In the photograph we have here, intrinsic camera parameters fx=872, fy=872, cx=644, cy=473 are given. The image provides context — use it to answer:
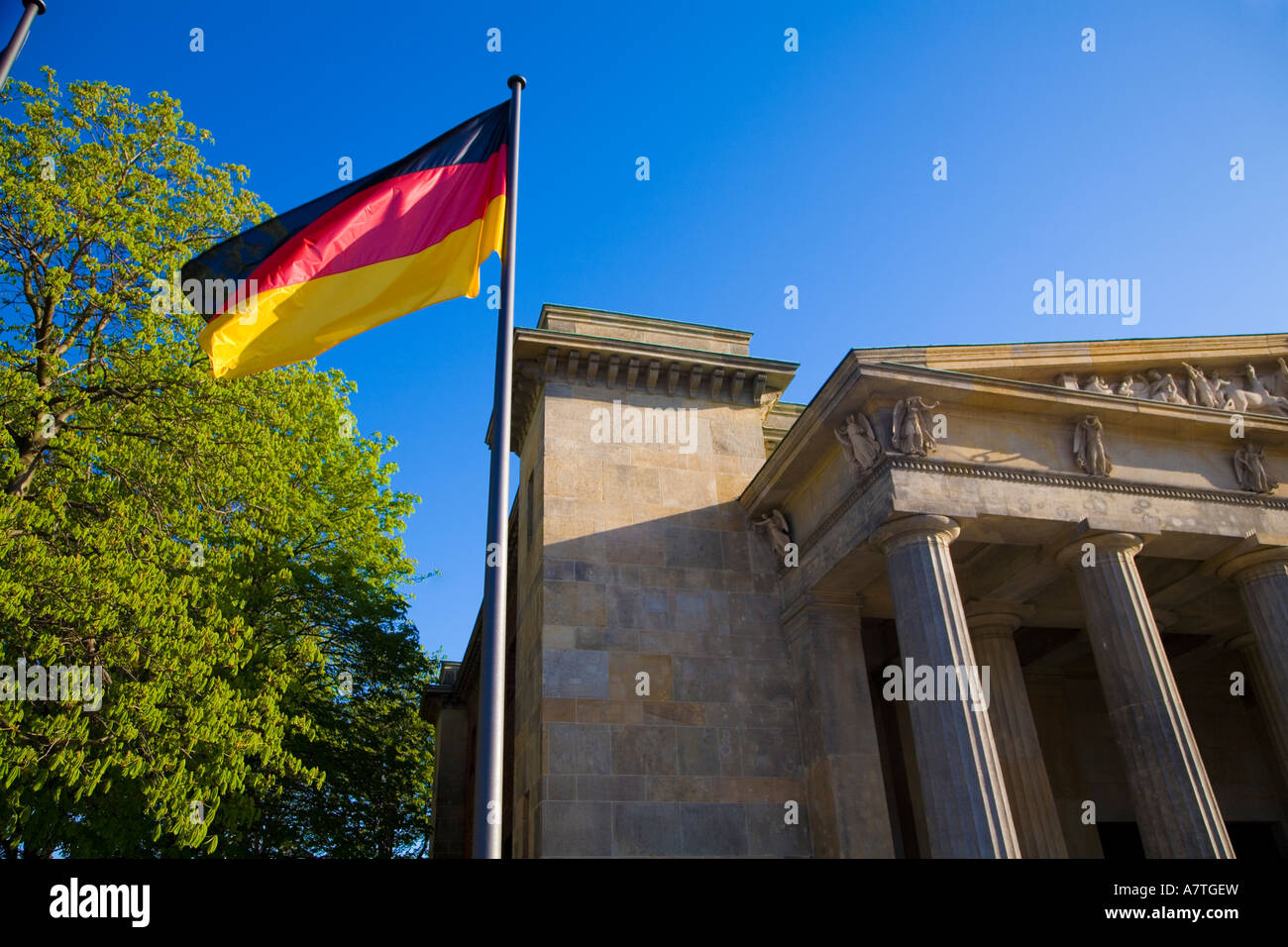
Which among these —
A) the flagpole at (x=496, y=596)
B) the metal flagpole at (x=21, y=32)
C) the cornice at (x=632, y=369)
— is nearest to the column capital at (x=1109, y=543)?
the cornice at (x=632, y=369)

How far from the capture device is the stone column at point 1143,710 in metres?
15.7

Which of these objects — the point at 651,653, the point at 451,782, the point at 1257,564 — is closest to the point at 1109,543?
the point at 1257,564

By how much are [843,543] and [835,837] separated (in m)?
6.03

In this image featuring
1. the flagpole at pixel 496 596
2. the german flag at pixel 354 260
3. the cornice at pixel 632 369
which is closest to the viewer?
the flagpole at pixel 496 596

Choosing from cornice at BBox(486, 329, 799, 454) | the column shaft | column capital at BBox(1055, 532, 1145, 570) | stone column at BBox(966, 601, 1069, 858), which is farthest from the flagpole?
the column shaft

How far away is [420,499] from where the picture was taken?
2883 cm

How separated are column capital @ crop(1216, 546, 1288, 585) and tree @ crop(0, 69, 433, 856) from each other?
20597 mm

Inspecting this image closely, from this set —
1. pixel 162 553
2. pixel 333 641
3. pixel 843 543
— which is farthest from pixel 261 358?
pixel 333 641

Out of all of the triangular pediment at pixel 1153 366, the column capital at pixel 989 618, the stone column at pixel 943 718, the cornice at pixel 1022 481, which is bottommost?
the stone column at pixel 943 718

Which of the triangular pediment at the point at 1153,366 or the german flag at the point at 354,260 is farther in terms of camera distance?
the triangular pediment at the point at 1153,366

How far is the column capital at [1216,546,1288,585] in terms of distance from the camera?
63.3ft

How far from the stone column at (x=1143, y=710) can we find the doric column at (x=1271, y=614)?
10.8 ft

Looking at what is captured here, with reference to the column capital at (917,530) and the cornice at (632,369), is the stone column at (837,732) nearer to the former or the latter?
the column capital at (917,530)

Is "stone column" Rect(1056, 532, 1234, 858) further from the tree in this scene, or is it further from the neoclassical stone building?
the tree
